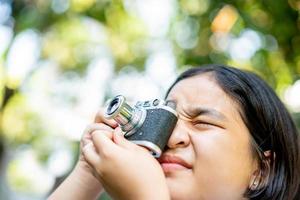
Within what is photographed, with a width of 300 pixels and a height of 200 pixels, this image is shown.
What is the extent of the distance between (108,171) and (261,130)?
0.36 m

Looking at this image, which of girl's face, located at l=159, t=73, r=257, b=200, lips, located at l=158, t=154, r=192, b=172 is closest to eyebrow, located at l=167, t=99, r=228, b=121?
girl's face, located at l=159, t=73, r=257, b=200

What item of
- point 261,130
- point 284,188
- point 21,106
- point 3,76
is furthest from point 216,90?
point 21,106

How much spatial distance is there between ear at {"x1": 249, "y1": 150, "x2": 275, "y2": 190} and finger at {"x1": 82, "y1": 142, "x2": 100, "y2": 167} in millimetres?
317

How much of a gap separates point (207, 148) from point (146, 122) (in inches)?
4.8

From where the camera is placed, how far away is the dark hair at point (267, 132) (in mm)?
1091

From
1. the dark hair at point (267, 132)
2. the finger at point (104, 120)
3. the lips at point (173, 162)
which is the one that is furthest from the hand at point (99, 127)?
the dark hair at point (267, 132)

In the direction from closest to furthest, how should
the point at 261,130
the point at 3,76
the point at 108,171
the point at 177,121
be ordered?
the point at 108,171
the point at 177,121
the point at 261,130
the point at 3,76

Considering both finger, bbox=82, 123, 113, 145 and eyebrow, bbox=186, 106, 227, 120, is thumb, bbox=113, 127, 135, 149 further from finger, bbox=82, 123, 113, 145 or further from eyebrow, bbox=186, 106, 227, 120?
eyebrow, bbox=186, 106, 227, 120

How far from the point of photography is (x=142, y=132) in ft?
3.14

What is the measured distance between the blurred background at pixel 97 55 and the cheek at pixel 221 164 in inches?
30.2

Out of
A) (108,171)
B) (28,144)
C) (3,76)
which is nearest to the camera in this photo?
(108,171)

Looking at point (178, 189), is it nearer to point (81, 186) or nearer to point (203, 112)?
point (203, 112)

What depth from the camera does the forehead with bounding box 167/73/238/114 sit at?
107cm

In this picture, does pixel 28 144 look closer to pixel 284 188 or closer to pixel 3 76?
pixel 3 76
